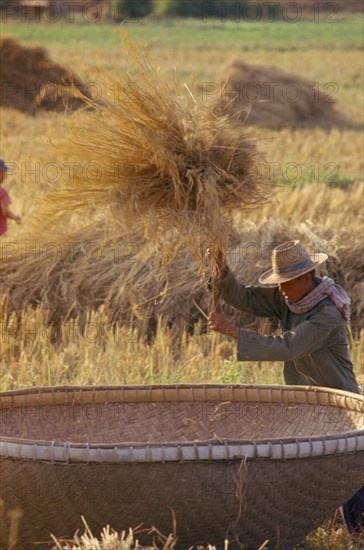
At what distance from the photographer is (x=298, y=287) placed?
395 centimetres

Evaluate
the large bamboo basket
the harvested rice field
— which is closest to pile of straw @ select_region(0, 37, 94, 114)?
the harvested rice field

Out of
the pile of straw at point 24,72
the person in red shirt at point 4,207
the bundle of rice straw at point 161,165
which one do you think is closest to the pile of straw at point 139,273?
the person in red shirt at point 4,207

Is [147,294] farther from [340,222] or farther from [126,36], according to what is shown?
[126,36]

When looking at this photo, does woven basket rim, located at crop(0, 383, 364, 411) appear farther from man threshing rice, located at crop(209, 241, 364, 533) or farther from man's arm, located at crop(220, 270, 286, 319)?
man's arm, located at crop(220, 270, 286, 319)

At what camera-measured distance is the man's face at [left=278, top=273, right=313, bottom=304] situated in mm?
3949

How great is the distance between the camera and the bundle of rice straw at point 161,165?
151 inches

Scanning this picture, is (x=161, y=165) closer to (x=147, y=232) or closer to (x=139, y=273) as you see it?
(x=147, y=232)

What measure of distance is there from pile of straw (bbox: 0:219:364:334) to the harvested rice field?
12 mm

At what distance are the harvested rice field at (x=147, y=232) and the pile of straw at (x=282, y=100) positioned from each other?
12.2 ft

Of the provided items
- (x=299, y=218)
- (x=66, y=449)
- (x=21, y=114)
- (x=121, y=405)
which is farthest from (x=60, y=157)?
(x=21, y=114)

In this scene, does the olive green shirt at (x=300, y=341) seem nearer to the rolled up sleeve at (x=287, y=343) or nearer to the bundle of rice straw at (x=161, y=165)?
the rolled up sleeve at (x=287, y=343)

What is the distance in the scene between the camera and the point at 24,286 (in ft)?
22.5

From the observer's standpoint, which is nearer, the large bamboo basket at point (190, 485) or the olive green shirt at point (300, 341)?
the large bamboo basket at point (190, 485)

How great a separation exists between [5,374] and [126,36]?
6.50 feet
